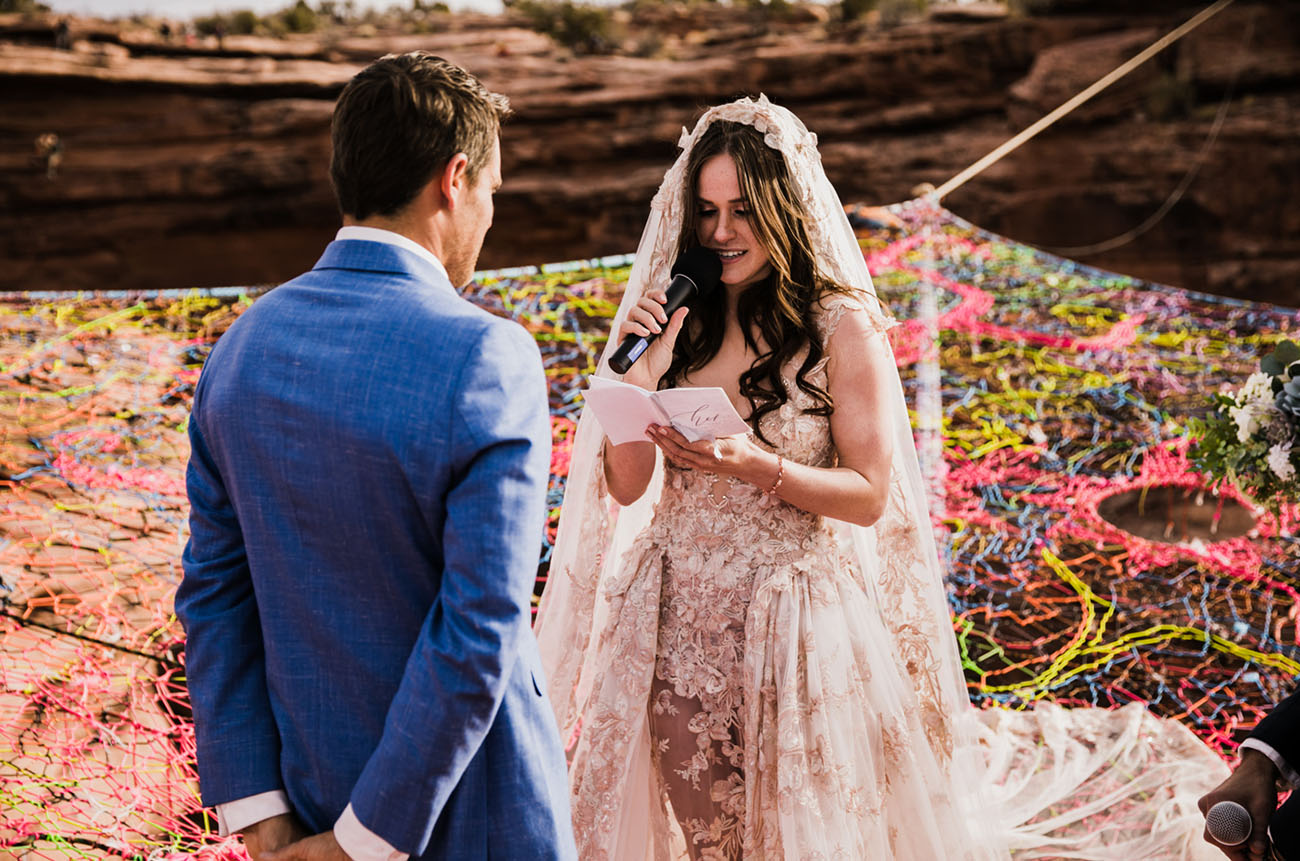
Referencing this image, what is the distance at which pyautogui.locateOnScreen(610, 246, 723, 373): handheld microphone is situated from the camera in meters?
1.92

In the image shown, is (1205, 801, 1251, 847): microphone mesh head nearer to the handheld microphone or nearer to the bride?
the bride

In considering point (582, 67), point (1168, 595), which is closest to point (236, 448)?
point (1168, 595)

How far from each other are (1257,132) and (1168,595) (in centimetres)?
871

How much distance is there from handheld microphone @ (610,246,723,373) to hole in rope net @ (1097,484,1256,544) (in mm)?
3218

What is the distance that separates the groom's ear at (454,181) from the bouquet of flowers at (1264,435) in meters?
1.65

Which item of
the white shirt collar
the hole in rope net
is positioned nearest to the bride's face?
the white shirt collar

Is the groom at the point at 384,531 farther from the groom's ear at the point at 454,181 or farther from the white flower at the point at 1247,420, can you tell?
the white flower at the point at 1247,420

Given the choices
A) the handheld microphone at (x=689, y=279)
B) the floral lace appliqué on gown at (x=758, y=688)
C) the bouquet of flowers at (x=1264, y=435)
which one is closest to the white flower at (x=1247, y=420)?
the bouquet of flowers at (x=1264, y=435)

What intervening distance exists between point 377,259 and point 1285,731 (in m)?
1.80

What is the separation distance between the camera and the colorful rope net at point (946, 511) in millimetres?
2982

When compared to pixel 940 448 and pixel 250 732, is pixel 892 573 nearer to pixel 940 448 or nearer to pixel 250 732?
pixel 250 732

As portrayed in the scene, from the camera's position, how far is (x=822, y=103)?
40.6 feet

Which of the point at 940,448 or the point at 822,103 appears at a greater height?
the point at 822,103

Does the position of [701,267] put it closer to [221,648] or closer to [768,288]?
[768,288]
